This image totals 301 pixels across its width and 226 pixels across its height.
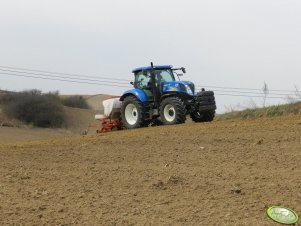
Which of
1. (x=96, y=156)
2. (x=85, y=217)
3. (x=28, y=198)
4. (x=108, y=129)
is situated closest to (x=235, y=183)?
(x=85, y=217)

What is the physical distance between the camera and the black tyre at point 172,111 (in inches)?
598

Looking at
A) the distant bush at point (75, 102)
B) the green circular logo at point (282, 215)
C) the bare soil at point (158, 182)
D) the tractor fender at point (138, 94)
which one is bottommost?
the green circular logo at point (282, 215)

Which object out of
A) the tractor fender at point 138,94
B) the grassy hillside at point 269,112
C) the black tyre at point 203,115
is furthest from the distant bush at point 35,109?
the black tyre at point 203,115

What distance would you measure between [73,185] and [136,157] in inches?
86.3

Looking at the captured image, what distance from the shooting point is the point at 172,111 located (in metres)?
15.6

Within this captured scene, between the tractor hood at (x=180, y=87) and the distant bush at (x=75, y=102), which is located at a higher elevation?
the distant bush at (x=75, y=102)

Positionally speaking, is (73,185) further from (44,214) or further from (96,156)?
(96,156)

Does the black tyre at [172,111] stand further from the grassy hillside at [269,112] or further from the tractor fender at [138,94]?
the grassy hillside at [269,112]

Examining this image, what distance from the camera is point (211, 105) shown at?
52.7ft

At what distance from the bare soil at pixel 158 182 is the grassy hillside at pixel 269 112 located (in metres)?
7.89

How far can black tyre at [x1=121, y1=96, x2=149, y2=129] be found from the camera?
1617 centimetres

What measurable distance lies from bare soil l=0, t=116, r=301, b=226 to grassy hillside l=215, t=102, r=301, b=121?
7.89 m

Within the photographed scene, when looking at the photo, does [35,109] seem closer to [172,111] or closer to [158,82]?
[158,82]

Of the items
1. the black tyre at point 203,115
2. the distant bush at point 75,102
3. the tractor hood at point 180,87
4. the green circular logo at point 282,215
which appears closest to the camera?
the green circular logo at point 282,215
